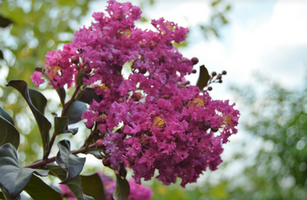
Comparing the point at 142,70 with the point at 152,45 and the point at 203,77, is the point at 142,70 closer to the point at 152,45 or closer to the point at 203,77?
the point at 152,45

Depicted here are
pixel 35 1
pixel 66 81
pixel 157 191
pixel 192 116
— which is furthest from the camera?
pixel 157 191

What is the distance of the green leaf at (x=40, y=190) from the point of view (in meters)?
0.73

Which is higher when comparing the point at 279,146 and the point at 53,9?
the point at 279,146

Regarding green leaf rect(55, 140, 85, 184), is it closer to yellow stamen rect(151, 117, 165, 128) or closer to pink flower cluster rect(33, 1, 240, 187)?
pink flower cluster rect(33, 1, 240, 187)

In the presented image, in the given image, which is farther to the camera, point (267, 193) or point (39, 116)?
point (267, 193)

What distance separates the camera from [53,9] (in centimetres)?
211

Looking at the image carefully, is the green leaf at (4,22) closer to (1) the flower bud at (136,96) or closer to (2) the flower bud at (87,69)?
(2) the flower bud at (87,69)

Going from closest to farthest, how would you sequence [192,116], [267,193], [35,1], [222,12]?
[192,116], [222,12], [35,1], [267,193]

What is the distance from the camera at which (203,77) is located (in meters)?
0.83

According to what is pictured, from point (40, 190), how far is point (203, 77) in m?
0.52

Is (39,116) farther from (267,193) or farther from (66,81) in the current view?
(267,193)

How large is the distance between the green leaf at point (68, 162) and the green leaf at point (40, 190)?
11cm

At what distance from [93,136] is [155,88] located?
19 cm

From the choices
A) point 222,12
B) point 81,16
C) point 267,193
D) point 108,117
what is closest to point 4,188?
point 108,117
